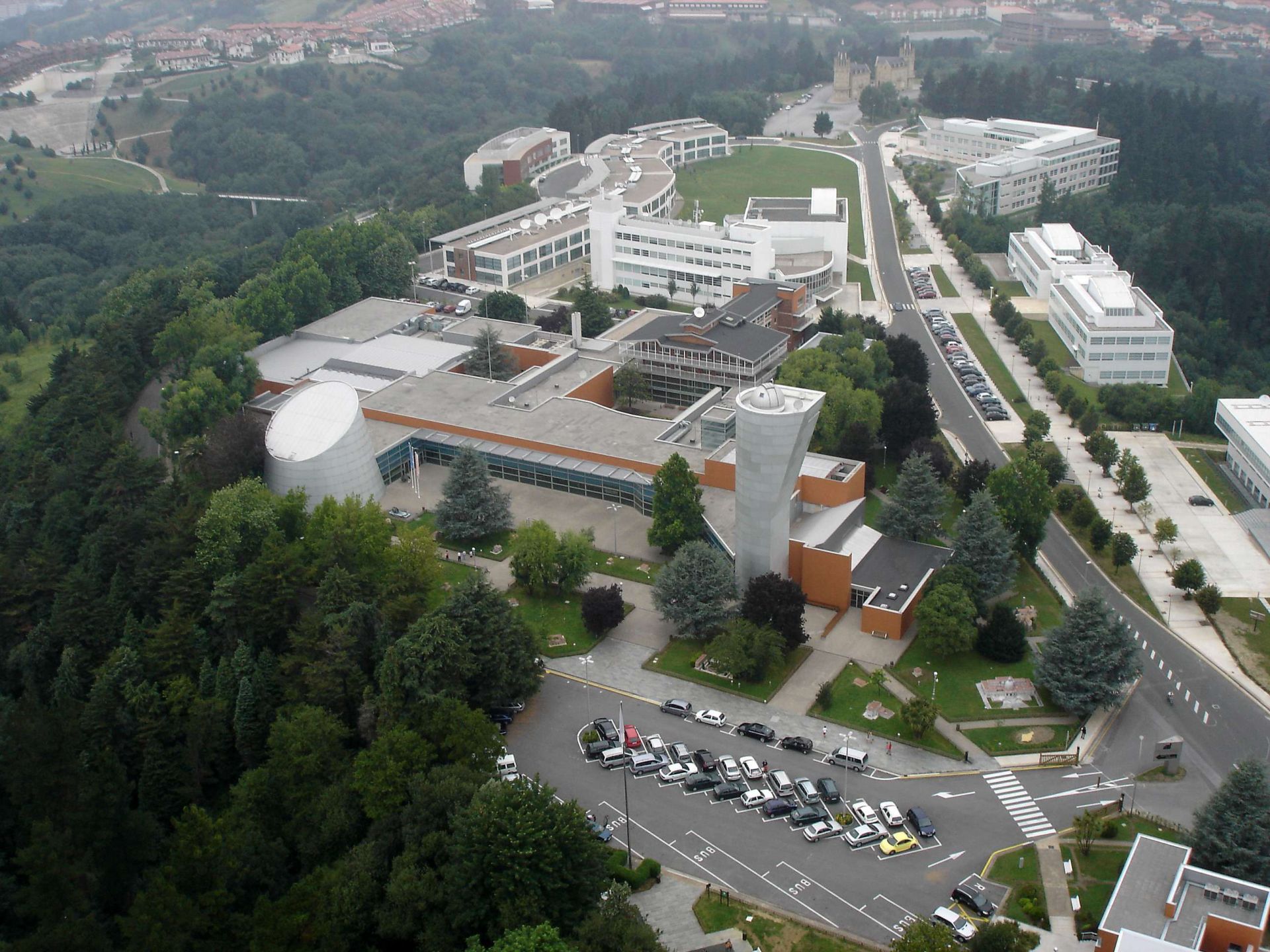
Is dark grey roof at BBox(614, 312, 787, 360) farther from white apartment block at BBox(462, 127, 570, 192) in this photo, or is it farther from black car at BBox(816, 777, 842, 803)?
white apartment block at BBox(462, 127, 570, 192)

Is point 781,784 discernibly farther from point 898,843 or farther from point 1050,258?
point 1050,258

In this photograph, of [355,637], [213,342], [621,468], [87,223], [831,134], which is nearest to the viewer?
[355,637]

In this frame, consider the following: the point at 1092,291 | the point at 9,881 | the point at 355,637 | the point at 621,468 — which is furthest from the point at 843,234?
the point at 9,881

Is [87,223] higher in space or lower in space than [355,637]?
lower

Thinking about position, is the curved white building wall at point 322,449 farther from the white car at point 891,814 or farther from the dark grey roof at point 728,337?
the white car at point 891,814

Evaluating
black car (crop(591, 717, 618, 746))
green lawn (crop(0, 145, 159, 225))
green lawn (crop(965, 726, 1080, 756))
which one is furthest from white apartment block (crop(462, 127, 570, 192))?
green lawn (crop(965, 726, 1080, 756))

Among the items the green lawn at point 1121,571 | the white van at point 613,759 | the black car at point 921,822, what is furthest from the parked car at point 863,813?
the green lawn at point 1121,571

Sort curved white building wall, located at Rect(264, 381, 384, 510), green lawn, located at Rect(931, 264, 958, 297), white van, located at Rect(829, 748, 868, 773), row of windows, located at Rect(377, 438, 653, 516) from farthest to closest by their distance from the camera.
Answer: green lawn, located at Rect(931, 264, 958, 297)
row of windows, located at Rect(377, 438, 653, 516)
curved white building wall, located at Rect(264, 381, 384, 510)
white van, located at Rect(829, 748, 868, 773)

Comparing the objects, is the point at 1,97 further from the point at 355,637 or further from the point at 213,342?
the point at 355,637
